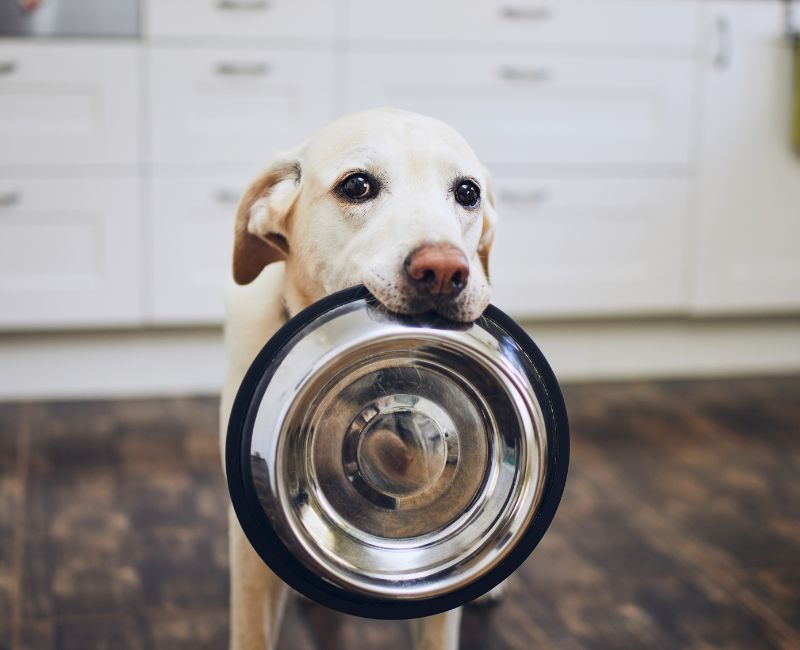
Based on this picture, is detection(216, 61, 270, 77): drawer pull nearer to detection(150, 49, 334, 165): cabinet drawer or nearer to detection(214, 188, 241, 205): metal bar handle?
detection(150, 49, 334, 165): cabinet drawer

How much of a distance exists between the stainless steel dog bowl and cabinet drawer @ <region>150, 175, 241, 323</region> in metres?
1.56

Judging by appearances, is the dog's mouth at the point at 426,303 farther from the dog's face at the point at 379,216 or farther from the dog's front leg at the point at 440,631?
the dog's front leg at the point at 440,631

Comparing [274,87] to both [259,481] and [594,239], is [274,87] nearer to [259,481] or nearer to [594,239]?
[594,239]

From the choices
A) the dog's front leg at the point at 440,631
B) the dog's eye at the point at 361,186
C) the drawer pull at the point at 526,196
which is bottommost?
the dog's front leg at the point at 440,631

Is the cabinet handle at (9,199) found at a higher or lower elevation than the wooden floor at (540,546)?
higher

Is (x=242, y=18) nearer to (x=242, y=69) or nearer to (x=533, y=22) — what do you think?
(x=242, y=69)

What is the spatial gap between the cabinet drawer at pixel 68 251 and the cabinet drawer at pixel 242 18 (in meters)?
0.39

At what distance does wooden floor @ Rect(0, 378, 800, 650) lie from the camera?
145 cm

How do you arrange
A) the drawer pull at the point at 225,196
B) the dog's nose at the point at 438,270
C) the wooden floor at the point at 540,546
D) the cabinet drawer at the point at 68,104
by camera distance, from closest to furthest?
the dog's nose at the point at 438,270
the wooden floor at the point at 540,546
the cabinet drawer at the point at 68,104
the drawer pull at the point at 225,196

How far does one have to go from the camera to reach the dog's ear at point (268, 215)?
1171mm

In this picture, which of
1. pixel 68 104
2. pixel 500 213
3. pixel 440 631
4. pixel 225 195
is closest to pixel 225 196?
pixel 225 195

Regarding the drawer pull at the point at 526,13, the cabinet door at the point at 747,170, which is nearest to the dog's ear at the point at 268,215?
the drawer pull at the point at 526,13

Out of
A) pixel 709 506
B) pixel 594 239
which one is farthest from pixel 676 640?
pixel 594 239

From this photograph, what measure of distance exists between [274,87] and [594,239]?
92 cm
